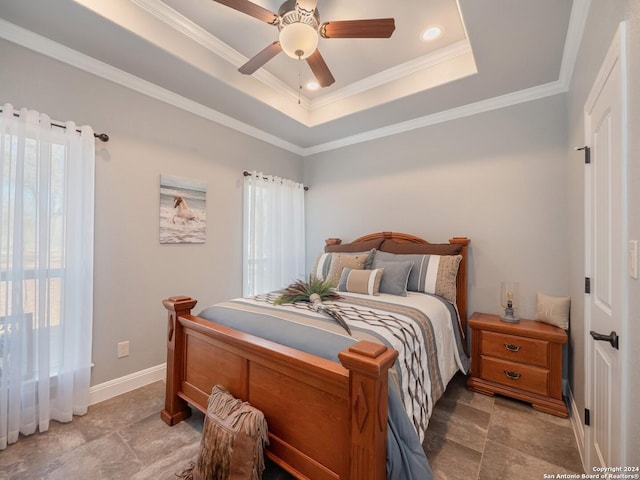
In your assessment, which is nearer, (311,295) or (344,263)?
(311,295)

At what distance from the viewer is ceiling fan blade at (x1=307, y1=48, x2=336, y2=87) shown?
76.1 inches

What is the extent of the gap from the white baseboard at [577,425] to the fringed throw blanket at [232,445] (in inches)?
70.7

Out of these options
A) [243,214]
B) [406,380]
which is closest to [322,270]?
[243,214]

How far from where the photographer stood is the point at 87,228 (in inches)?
83.8

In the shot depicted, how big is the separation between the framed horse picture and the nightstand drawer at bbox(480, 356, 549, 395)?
2.91 meters

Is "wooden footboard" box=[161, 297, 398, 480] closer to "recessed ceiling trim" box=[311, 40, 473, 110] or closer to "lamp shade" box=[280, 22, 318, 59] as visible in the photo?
"lamp shade" box=[280, 22, 318, 59]

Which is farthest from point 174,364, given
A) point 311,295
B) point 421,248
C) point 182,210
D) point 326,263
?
point 421,248

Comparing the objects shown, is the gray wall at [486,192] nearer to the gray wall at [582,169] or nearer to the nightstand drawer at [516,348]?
the gray wall at [582,169]

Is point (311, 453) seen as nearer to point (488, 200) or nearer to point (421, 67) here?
point (488, 200)

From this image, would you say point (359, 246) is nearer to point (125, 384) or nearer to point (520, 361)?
point (520, 361)

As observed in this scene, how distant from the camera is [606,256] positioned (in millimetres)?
1299

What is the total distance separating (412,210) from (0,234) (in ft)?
11.3

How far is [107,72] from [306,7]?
1.76m

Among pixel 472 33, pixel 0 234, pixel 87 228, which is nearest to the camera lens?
pixel 0 234
